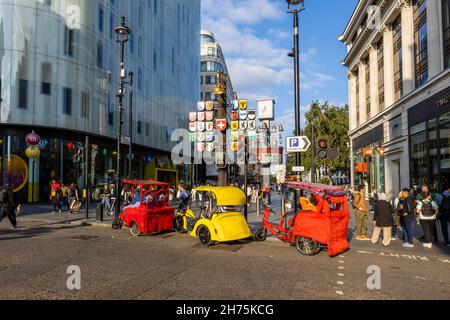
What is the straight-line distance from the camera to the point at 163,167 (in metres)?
40.3

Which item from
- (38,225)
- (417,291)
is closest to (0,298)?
(417,291)

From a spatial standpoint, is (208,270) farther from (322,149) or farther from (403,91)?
(403,91)

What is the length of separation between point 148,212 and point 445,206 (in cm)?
939

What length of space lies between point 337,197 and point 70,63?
2312 cm

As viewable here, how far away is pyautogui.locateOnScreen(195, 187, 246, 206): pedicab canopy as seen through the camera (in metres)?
10.1

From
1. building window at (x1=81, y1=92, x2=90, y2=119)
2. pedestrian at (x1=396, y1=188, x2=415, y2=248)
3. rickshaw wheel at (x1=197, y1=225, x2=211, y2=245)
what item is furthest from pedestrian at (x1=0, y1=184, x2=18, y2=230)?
building window at (x1=81, y1=92, x2=90, y2=119)

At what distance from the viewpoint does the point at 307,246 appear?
9.09 meters

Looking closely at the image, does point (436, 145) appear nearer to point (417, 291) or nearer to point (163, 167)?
point (417, 291)

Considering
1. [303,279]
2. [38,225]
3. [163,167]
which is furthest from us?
[163,167]

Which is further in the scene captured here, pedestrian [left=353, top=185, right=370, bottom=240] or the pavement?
pedestrian [left=353, top=185, right=370, bottom=240]

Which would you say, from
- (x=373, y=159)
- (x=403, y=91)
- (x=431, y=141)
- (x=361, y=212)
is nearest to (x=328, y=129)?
(x=373, y=159)

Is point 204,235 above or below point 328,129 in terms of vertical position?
below

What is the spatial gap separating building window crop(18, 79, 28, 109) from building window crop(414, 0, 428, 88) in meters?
26.6

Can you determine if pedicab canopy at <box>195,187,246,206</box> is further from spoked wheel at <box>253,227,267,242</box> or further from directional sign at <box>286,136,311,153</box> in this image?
directional sign at <box>286,136,311,153</box>
